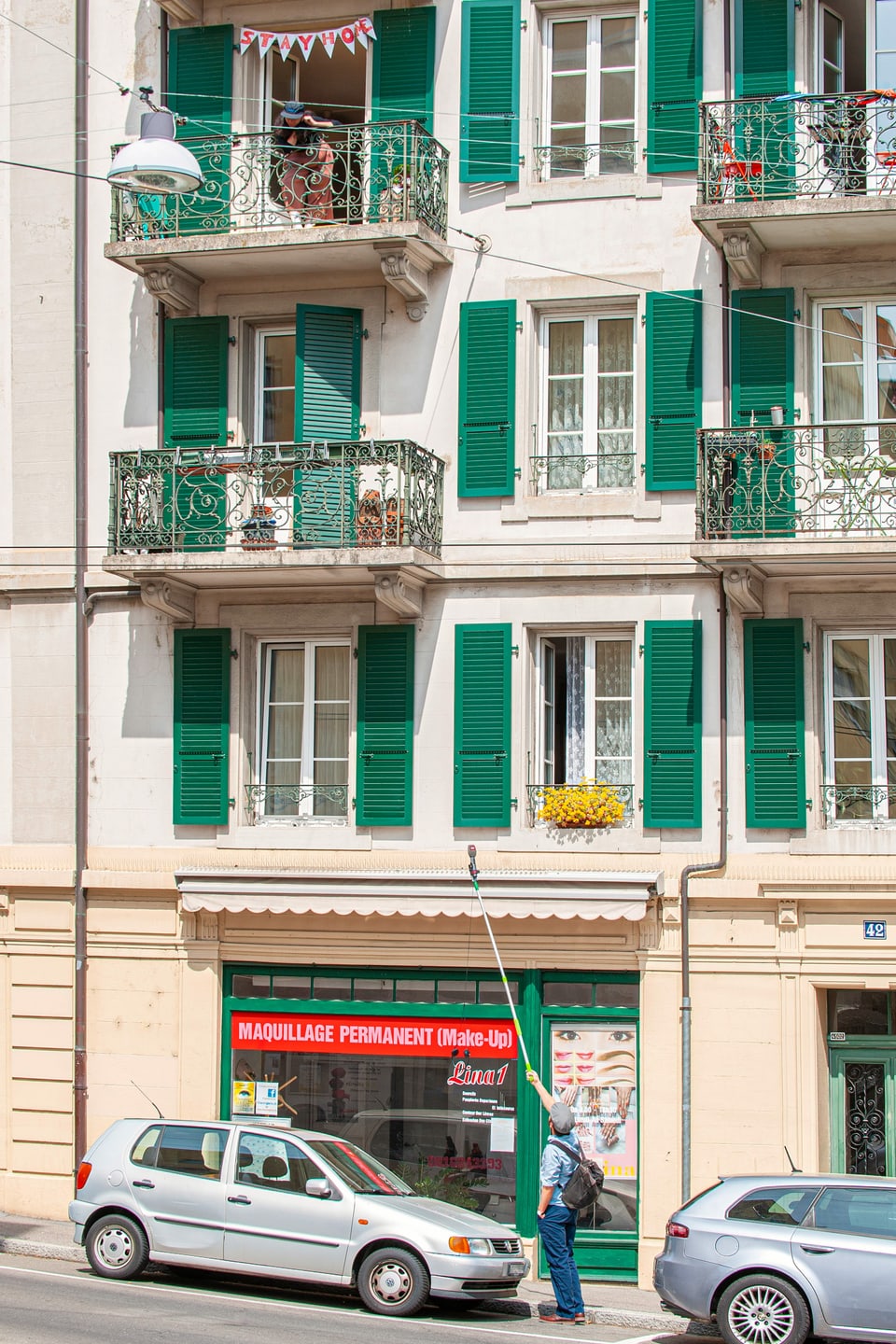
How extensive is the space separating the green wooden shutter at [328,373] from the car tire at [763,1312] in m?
9.42

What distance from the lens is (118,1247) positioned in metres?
16.7

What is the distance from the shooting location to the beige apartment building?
18609 millimetres

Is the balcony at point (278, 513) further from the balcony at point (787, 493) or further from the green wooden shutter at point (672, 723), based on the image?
the balcony at point (787, 493)

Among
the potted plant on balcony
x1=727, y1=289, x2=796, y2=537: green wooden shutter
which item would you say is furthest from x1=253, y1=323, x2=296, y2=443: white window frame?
the potted plant on balcony

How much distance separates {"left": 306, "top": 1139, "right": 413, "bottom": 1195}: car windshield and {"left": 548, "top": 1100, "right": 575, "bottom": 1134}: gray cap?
1.36 m

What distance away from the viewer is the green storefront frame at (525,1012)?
1886 cm

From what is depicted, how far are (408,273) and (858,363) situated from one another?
4503 mm

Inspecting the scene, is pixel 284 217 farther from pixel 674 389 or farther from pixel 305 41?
pixel 674 389

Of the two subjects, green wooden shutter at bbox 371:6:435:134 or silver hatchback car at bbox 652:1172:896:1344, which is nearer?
silver hatchback car at bbox 652:1172:896:1344

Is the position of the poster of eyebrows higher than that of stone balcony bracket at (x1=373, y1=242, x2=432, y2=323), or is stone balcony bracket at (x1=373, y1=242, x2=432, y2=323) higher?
stone balcony bracket at (x1=373, y1=242, x2=432, y2=323)

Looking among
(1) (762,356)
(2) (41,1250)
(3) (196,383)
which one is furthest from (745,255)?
(2) (41,1250)

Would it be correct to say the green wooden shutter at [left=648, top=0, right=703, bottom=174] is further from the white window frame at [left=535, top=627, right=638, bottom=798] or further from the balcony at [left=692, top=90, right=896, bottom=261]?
the white window frame at [left=535, top=627, right=638, bottom=798]

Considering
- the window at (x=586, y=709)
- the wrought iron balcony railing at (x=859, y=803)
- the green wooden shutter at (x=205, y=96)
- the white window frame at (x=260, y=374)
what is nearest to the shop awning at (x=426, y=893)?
the window at (x=586, y=709)

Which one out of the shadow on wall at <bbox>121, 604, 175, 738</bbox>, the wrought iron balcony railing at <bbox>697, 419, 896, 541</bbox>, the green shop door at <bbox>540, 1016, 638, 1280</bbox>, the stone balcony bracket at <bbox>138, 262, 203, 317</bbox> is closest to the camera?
the wrought iron balcony railing at <bbox>697, 419, 896, 541</bbox>
